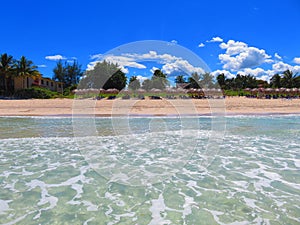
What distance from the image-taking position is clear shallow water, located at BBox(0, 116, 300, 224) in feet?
12.0

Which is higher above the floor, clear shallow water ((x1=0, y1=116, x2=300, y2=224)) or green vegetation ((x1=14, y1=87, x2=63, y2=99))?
green vegetation ((x1=14, y1=87, x2=63, y2=99))

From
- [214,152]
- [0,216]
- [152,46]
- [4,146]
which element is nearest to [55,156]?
[4,146]

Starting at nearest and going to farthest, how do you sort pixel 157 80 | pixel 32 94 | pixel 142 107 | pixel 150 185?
pixel 150 185
pixel 157 80
pixel 142 107
pixel 32 94

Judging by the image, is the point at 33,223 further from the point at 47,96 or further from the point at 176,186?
the point at 47,96

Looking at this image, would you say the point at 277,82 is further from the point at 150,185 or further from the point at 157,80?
the point at 150,185

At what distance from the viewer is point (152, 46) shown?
551 centimetres

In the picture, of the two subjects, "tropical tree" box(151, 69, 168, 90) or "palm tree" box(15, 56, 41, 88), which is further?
"palm tree" box(15, 56, 41, 88)

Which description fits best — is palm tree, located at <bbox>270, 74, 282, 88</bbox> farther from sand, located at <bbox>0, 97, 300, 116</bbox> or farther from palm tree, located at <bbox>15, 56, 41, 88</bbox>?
palm tree, located at <bbox>15, 56, 41, 88</bbox>

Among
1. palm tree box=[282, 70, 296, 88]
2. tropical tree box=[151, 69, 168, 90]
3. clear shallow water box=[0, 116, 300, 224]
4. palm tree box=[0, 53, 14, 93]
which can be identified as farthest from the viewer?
palm tree box=[282, 70, 296, 88]

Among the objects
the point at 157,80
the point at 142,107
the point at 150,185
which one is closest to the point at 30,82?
the point at 142,107

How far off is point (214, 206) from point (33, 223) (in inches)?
106

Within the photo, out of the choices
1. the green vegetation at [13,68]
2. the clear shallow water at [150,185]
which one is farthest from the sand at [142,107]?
the clear shallow water at [150,185]

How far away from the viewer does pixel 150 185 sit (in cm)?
493

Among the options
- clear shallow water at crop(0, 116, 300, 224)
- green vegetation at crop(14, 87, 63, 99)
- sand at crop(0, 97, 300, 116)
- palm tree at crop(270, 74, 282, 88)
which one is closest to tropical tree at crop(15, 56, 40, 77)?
green vegetation at crop(14, 87, 63, 99)
